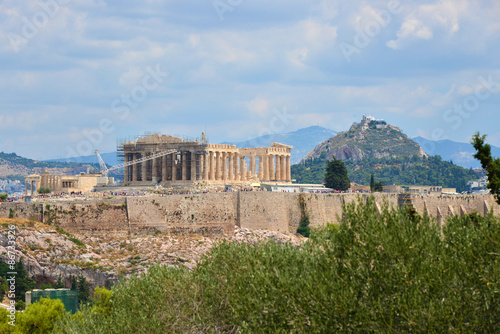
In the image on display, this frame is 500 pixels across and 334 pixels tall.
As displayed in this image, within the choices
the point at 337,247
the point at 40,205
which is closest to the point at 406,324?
the point at 337,247

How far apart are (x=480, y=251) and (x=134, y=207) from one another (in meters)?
41.9

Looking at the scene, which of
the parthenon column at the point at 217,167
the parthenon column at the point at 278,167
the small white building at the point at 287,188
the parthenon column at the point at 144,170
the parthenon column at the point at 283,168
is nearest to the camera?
the small white building at the point at 287,188

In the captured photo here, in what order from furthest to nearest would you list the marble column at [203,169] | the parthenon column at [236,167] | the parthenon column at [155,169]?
the parthenon column at [236,167]
the parthenon column at [155,169]
the marble column at [203,169]

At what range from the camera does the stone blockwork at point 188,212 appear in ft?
200

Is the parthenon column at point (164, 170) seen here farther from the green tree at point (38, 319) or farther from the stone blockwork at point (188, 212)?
the green tree at point (38, 319)

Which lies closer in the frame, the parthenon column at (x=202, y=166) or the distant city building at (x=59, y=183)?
the distant city building at (x=59, y=183)

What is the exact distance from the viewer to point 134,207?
64000 millimetres

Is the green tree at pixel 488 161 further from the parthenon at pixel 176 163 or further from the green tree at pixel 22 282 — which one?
the parthenon at pixel 176 163

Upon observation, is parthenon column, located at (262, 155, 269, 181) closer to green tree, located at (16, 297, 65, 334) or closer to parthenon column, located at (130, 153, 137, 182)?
parthenon column, located at (130, 153, 137, 182)

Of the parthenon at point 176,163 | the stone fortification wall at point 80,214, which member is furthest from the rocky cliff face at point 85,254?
the parthenon at point 176,163

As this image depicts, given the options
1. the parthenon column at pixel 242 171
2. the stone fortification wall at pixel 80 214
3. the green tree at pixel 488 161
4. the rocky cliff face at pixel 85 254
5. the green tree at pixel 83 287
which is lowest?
the green tree at pixel 83 287

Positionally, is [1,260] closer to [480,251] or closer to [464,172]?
[480,251]

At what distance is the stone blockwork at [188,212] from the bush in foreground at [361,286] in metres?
27.8

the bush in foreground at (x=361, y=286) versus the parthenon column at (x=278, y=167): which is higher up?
the parthenon column at (x=278, y=167)
